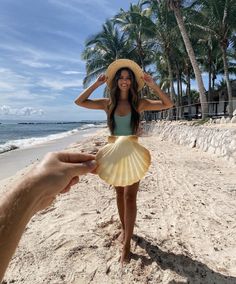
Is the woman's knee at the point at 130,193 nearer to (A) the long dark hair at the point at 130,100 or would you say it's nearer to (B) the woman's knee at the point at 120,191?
(B) the woman's knee at the point at 120,191

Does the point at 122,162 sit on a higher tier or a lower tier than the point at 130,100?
lower

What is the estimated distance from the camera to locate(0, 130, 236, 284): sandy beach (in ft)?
10.8

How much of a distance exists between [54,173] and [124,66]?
2.66 meters

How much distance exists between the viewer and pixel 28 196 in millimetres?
801

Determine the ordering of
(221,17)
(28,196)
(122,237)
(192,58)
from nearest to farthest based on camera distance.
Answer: (28,196), (122,237), (192,58), (221,17)

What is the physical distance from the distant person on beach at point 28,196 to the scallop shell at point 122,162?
794 millimetres

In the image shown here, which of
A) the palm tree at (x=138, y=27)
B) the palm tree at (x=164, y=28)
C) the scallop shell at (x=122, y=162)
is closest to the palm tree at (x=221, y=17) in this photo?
the palm tree at (x=164, y=28)

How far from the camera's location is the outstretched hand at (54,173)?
0.84 m

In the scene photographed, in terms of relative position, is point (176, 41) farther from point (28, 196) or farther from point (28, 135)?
point (28, 196)

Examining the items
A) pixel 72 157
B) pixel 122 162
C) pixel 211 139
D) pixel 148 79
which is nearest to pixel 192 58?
pixel 211 139

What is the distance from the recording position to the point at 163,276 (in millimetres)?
3211

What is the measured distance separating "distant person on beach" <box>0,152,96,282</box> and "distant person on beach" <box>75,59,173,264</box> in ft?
8.01

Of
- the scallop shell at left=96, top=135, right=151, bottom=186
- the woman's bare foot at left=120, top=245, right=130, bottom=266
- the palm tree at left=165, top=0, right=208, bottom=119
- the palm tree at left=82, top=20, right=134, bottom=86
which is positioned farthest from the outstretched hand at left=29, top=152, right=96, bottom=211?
the palm tree at left=82, top=20, right=134, bottom=86

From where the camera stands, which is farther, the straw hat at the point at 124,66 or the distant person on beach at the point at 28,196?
the straw hat at the point at 124,66
